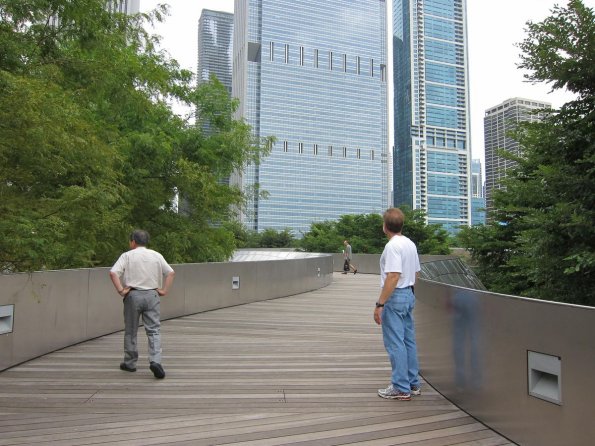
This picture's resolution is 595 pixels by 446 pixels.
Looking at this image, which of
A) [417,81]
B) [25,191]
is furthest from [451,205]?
[25,191]

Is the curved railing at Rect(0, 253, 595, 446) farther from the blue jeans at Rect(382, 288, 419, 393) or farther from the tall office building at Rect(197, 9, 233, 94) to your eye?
the tall office building at Rect(197, 9, 233, 94)

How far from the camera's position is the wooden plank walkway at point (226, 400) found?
3701 millimetres

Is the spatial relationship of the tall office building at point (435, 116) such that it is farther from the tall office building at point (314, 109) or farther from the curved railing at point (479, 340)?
the curved railing at point (479, 340)

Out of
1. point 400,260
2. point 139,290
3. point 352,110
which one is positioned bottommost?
point 139,290

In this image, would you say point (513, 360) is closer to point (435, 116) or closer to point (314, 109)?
point (435, 116)

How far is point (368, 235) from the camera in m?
42.9

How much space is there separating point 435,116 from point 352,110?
26.4 meters

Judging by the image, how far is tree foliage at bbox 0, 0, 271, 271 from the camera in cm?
600

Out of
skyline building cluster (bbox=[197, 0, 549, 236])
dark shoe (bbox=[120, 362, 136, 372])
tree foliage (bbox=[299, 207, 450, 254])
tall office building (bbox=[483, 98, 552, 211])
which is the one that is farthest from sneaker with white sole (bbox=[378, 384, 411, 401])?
skyline building cluster (bbox=[197, 0, 549, 236])

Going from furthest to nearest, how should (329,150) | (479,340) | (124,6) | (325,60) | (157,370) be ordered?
(325,60) → (329,150) → (124,6) → (157,370) → (479,340)

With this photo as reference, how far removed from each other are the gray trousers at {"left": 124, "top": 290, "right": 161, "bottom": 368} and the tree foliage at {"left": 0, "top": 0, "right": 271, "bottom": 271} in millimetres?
1335

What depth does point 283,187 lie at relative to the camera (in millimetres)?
122062

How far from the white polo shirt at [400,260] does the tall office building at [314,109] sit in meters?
111

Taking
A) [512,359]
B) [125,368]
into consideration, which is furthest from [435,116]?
[512,359]
